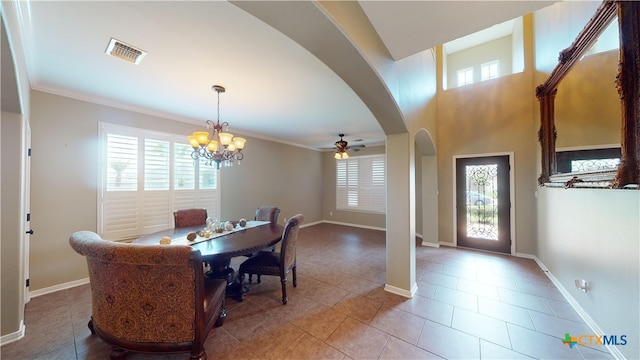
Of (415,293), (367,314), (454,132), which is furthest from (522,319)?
(454,132)

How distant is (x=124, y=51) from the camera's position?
193 centimetres

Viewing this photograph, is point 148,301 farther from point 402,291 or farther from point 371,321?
point 402,291

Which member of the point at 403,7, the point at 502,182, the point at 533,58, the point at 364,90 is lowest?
the point at 502,182

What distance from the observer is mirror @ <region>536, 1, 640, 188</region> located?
4.19 ft

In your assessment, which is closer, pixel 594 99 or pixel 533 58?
pixel 594 99

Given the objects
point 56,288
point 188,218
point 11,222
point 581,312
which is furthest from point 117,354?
point 581,312

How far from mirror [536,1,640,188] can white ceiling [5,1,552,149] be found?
623mm

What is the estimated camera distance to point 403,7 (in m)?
1.60

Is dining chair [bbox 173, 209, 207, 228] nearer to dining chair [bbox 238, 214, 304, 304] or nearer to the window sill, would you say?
dining chair [bbox 238, 214, 304, 304]

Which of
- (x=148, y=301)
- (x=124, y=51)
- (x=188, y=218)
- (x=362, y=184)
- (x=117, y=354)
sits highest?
(x=124, y=51)

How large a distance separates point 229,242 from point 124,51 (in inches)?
81.8

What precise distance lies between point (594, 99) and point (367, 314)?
13.5 feet

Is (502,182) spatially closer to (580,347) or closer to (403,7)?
(580,347)

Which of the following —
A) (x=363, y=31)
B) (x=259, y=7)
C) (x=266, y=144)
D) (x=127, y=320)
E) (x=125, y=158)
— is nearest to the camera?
(x=259, y=7)
